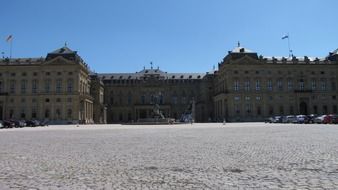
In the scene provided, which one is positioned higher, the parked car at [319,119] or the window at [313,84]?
the window at [313,84]

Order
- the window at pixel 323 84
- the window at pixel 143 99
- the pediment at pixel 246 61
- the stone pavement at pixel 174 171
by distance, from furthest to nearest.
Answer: the window at pixel 143 99
the window at pixel 323 84
the pediment at pixel 246 61
the stone pavement at pixel 174 171

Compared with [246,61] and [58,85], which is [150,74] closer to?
[58,85]

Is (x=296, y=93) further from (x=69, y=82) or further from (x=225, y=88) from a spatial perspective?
(x=69, y=82)

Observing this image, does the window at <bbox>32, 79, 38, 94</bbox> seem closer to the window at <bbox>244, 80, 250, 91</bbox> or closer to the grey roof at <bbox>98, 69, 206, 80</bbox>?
the grey roof at <bbox>98, 69, 206, 80</bbox>

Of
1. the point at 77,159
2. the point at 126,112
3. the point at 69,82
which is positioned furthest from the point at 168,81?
the point at 77,159

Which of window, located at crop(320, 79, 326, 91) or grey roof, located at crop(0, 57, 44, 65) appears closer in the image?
grey roof, located at crop(0, 57, 44, 65)

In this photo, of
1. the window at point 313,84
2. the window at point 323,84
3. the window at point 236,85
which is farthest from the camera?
the window at point 323,84

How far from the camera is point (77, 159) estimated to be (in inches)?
495

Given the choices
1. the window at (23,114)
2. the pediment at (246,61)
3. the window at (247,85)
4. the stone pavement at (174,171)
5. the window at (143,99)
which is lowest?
the stone pavement at (174,171)

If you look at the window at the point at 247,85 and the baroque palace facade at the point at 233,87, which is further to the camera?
the window at the point at 247,85

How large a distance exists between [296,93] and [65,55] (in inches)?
2416

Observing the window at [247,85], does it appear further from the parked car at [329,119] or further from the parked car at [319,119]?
the parked car at [329,119]

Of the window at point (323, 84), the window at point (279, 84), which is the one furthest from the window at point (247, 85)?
the window at point (323, 84)

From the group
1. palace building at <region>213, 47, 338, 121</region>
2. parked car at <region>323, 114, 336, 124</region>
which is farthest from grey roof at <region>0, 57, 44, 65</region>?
parked car at <region>323, 114, 336, 124</region>
